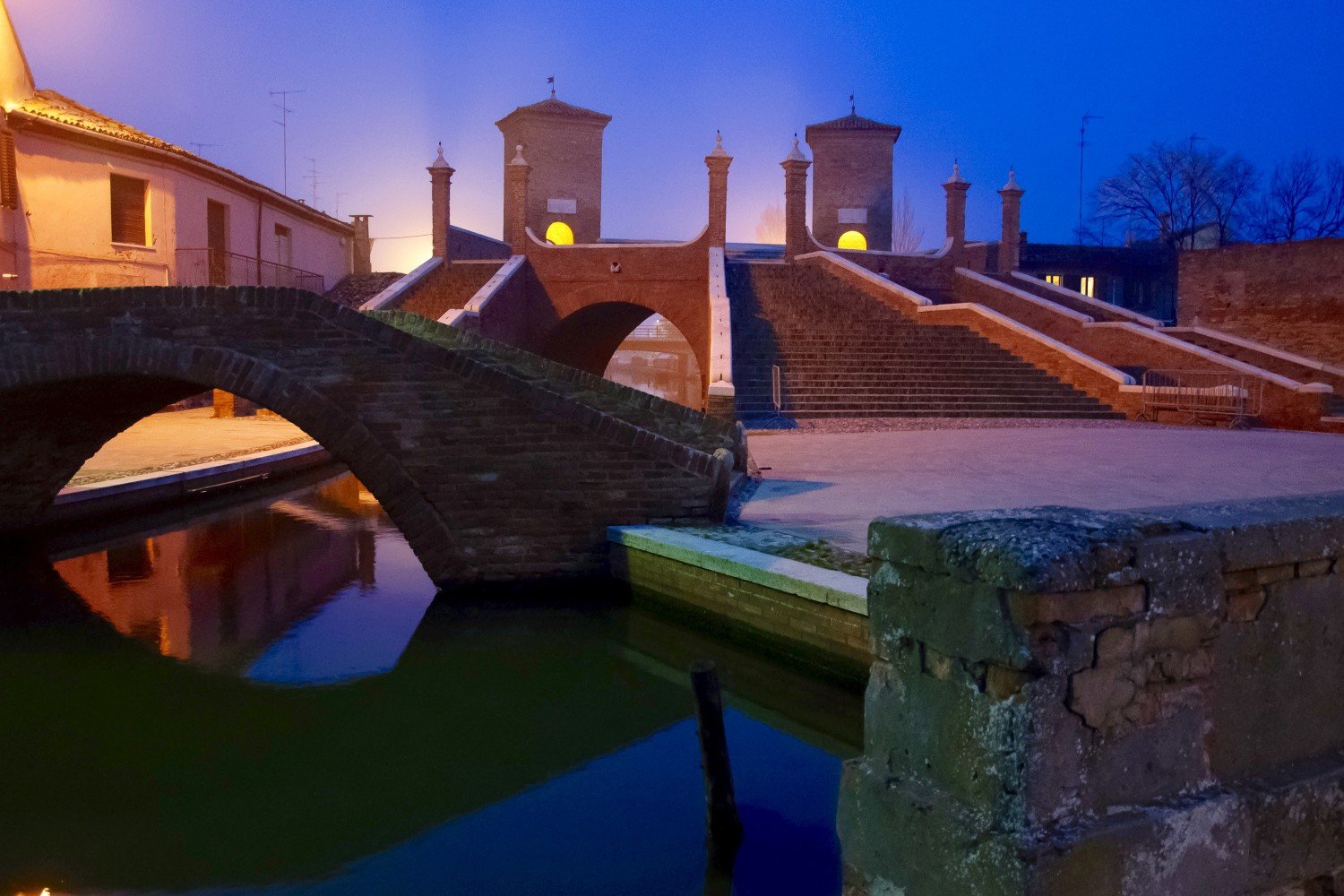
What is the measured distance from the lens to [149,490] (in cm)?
1179

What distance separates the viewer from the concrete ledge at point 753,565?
576 centimetres

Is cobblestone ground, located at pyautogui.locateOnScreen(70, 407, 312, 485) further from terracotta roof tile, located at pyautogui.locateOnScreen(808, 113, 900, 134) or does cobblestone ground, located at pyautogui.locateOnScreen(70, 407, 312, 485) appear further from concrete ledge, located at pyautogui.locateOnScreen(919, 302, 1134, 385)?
terracotta roof tile, located at pyautogui.locateOnScreen(808, 113, 900, 134)

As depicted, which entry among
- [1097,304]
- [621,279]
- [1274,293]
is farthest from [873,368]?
[1274,293]

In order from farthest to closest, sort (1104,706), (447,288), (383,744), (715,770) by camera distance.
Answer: (447,288)
(383,744)
(715,770)
(1104,706)

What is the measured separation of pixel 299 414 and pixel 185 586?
8.52ft

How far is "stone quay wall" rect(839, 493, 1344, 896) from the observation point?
2.29 meters

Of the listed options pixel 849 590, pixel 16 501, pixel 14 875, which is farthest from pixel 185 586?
pixel 849 590

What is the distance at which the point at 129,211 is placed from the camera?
19859mm

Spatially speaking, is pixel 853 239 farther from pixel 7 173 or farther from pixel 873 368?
pixel 7 173

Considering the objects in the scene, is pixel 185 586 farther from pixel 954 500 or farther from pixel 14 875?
A: pixel 954 500

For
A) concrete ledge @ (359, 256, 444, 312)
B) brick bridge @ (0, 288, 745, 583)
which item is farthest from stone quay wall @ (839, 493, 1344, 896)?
concrete ledge @ (359, 256, 444, 312)

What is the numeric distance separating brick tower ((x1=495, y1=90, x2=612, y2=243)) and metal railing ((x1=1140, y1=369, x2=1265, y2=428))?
2278 centimetres

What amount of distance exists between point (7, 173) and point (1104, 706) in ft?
62.5

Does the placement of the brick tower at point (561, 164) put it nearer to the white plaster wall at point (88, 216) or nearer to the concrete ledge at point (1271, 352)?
the white plaster wall at point (88, 216)
